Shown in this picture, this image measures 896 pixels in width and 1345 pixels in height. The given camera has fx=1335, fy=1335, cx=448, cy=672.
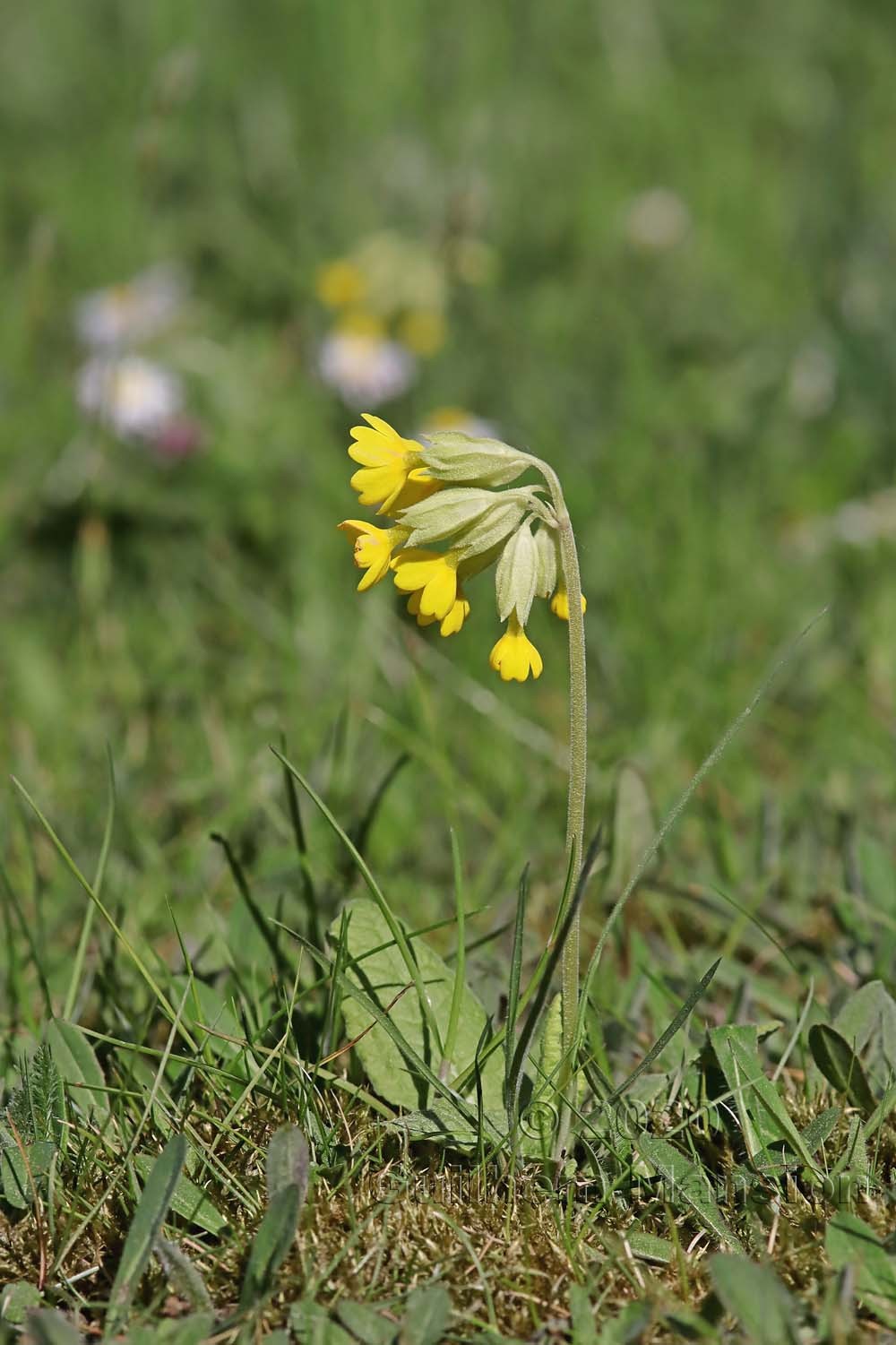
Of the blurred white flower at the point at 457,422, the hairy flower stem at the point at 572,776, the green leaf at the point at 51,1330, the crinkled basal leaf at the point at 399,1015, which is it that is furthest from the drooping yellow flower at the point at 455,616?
the blurred white flower at the point at 457,422

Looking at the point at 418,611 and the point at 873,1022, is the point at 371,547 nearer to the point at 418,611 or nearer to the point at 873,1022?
the point at 418,611

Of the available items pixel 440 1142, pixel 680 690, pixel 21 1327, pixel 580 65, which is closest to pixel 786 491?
pixel 680 690

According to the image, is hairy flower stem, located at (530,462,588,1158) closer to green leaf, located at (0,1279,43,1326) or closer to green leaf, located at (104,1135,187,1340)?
green leaf, located at (104,1135,187,1340)

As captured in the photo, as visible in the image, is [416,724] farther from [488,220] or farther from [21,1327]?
[488,220]

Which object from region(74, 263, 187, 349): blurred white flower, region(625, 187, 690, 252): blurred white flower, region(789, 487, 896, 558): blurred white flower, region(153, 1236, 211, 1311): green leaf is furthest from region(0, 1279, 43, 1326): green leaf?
region(625, 187, 690, 252): blurred white flower

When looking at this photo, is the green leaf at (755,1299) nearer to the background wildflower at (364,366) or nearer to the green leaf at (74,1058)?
the green leaf at (74,1058)
